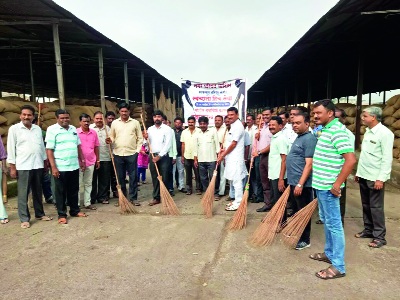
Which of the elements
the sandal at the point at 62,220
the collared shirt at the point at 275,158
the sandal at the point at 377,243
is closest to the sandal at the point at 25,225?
the sandal at the point at 62,220

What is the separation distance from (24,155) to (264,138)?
3483 millimetres

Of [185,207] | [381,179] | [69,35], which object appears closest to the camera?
[381,179]

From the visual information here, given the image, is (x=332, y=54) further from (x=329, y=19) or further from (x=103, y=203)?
(x=103, y=203)

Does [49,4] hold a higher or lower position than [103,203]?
higher

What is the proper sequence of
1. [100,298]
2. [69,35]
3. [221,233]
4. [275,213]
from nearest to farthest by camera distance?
1. [100,298]
2. [275,213]
3. [221,233]
4. [69,35]

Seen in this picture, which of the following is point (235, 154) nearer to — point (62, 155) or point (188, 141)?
point (188, 141)

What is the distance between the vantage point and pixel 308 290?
7.86 ft

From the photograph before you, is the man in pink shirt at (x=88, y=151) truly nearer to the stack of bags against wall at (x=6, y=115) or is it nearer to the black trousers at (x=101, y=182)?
the black trousers at (x=101, y=182)

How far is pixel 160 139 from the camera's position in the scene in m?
5.07

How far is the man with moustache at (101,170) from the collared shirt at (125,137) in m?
0.23

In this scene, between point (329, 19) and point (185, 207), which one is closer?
point (185, 207)

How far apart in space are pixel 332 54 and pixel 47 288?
362 inches

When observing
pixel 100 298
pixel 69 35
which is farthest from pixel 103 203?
pixel 69 35

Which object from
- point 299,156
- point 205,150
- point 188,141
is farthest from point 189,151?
point 299,156
